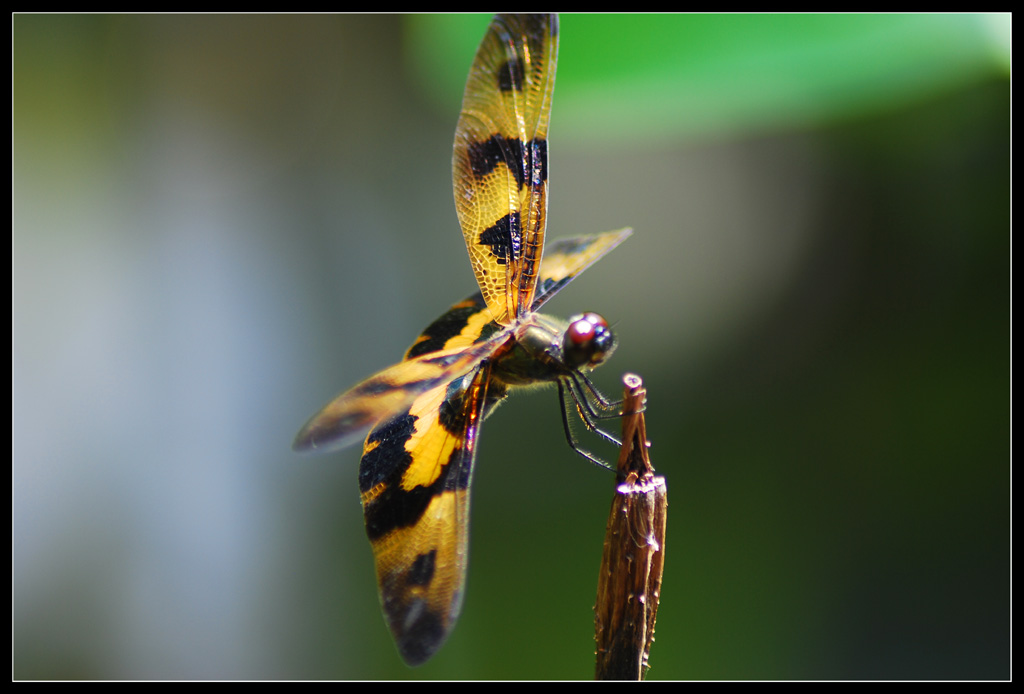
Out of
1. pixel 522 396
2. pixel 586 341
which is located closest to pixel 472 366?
pixel 586 341

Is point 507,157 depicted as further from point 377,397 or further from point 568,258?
point 377,397

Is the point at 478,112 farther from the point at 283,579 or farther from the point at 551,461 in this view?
the point at 283,579

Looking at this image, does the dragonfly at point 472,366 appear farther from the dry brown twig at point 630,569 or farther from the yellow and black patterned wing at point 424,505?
the dry brown twig at point 630,569

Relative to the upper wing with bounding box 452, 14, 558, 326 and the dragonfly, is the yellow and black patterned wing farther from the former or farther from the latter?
the upper wing with bounding box 452, 14, 558, 326

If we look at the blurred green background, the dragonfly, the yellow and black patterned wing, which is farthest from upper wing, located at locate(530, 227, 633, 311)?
the blurred green background

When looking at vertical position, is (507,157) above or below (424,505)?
above

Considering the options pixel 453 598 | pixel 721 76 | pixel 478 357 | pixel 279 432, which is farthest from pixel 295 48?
pixel 453 598

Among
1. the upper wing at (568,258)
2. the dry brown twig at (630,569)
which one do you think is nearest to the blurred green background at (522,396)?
the upper wing at (568,258)
